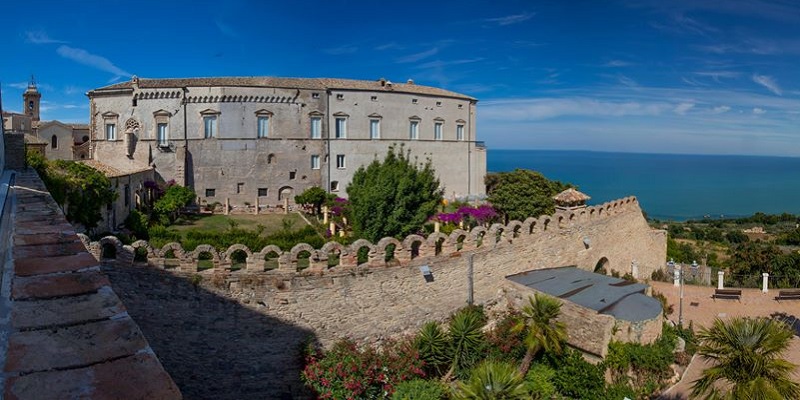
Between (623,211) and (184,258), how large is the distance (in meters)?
16.7

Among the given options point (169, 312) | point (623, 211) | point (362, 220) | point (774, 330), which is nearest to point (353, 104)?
point (362, 220)

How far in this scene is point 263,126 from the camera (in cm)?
3716

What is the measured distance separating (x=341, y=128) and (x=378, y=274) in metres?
27.8

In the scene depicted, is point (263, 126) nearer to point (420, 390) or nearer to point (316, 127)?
point (316, 127)

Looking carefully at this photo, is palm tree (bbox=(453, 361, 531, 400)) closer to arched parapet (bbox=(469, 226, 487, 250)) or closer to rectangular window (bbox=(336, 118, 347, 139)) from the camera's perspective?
arched parapet (bbox=(469, 226, 487, 250))

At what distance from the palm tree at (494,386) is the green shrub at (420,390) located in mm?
1884

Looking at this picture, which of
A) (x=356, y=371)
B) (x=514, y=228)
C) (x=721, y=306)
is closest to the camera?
(x=356, y=371)

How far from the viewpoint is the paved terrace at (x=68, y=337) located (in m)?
1.90

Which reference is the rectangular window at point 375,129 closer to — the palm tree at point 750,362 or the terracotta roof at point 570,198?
the terracotta roof at point 570,198

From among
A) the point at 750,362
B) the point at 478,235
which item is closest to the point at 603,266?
the point at 478,235

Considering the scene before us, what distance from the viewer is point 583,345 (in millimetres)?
13125

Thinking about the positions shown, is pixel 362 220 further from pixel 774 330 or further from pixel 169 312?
pixel 774 330

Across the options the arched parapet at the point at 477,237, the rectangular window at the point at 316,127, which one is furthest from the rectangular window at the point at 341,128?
the arched parapet at the point at 477,237

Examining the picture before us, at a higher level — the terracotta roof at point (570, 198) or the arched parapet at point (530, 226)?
the terracotta roof at point (570, 198)
